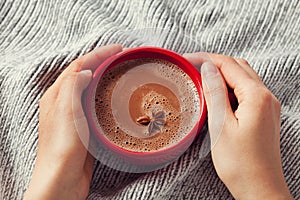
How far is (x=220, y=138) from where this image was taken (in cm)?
64

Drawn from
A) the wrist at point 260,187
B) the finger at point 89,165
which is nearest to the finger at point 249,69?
the wrist at point 260,187

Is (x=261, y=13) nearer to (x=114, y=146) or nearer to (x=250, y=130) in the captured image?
(x=250, y=130)

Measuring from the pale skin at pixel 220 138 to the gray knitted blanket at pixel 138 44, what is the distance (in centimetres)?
5

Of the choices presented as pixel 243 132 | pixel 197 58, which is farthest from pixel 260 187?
pixel 197 58

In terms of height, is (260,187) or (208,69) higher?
(208,69)

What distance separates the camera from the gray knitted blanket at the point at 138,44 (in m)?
0.72

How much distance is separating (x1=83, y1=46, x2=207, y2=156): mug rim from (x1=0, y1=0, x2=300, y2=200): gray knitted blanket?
45 millimetres

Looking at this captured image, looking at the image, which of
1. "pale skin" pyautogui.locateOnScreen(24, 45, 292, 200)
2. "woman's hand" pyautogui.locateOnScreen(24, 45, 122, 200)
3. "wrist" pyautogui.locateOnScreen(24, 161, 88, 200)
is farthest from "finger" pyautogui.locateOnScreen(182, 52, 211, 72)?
"wrist" pyautogui.locateOnScreen(24, 161, 88, 200)

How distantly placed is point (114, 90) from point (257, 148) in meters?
0.21

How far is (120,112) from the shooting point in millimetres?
620

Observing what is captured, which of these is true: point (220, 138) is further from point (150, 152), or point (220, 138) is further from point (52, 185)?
point (52, 185)

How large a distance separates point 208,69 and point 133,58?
0.10 metres

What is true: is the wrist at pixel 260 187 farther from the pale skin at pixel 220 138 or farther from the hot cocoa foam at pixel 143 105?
the hot cocoa foam at pixel 143 105

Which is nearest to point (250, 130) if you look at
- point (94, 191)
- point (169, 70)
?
point (169, 70)
